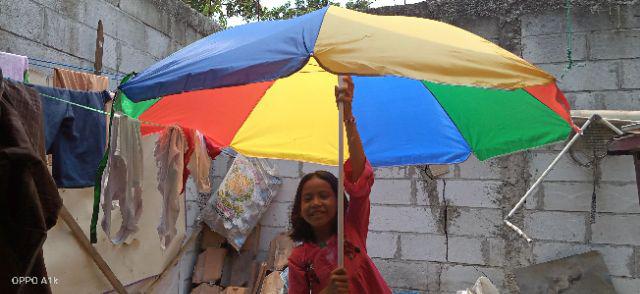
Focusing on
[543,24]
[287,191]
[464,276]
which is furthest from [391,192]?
[543,24]

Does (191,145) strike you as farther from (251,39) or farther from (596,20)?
(596,20)

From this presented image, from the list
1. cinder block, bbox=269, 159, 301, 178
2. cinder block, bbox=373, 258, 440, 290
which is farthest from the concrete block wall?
cinder block, bbox=373, 258, 440, 290

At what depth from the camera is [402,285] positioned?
4.19 meters

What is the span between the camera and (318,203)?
7.05ft

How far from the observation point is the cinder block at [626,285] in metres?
3.54

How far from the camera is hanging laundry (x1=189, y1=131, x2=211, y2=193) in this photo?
10.2 feet

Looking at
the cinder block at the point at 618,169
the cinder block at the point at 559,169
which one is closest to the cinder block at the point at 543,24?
the cinder block at the point at 559,169

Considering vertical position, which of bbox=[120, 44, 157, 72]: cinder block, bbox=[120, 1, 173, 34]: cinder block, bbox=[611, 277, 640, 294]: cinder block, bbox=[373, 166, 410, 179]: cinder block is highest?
bbox=[120, 1, 173, 34]: cinder block

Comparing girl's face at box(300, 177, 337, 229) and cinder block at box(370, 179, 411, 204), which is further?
cinder block at box(370, 179, 411, 204)

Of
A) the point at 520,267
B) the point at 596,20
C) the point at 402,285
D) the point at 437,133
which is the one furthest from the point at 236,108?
the point at 596,20

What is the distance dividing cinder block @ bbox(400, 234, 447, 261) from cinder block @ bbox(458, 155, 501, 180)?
23.1 inches

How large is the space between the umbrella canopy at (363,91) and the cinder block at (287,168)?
199cm

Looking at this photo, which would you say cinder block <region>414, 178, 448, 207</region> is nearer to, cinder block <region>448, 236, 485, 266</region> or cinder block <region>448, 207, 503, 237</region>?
cinder block <region>448, 207, 503, 237</region>

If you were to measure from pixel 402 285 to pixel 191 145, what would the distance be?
2.30 metres
